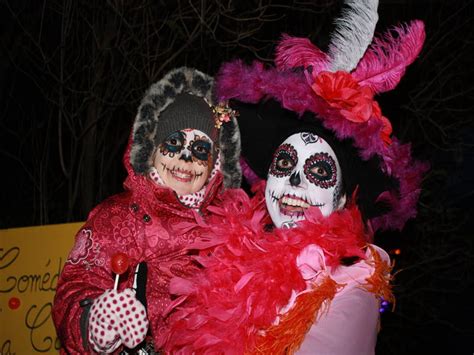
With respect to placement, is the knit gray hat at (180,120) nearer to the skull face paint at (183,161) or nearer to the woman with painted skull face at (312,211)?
the skull face paint at (183,161)

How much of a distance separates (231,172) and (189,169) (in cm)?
26

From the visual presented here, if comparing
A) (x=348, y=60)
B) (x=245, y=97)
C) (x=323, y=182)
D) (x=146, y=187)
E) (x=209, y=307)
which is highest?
(x=348, y=60)

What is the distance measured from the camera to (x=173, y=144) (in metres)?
2.97

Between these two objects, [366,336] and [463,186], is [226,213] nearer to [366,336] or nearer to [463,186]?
[366,336]

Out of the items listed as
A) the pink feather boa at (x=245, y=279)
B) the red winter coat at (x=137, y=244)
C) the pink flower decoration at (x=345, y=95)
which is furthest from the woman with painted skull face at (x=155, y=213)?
the pink flower decoration at (x=345, y=95)

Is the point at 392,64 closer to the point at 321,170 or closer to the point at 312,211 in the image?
the point at 321,170

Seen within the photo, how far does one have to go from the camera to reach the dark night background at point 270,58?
524 centimetres

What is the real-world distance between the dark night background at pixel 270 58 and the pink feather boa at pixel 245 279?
2.68m

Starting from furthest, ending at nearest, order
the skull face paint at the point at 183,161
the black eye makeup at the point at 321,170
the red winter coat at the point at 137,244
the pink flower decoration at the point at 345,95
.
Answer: the skull face paint at the point at 183,161 < the red winter coat at the point at 137,244 < the black eye makeup at the point at 321,170 < the pink flower decoration at the point at 345,95

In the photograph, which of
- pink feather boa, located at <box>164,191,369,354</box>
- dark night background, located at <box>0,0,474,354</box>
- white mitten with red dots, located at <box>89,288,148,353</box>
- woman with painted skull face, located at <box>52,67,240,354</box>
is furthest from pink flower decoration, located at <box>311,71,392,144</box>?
dark night background, located at <box>0,0,474,354</box>

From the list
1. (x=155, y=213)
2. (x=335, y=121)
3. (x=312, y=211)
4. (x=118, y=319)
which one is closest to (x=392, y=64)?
(x=335, y=121)

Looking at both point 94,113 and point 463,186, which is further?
point 463,186

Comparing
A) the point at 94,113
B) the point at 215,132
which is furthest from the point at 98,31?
the point at 215,132

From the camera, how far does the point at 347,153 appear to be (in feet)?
8.67
